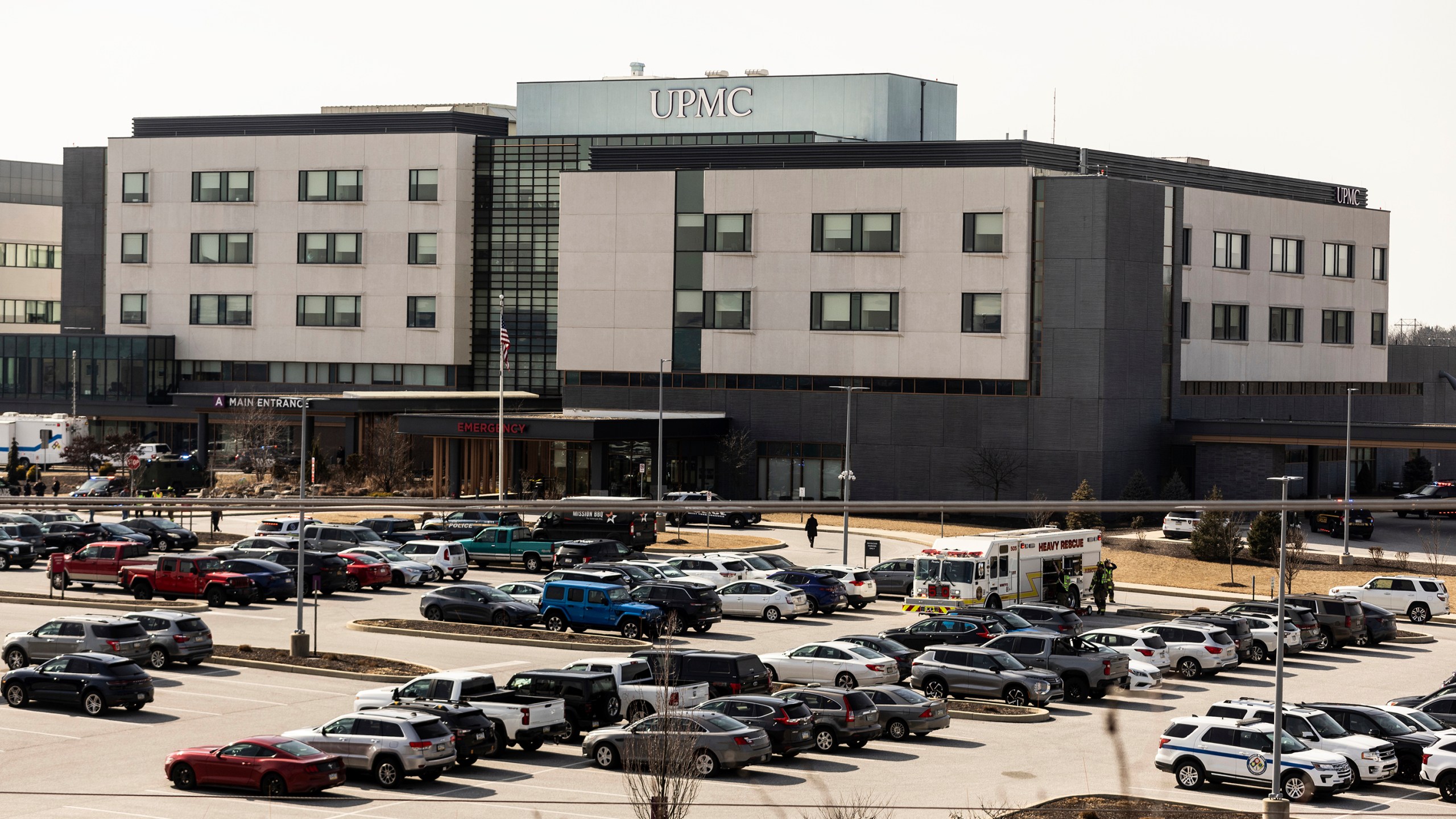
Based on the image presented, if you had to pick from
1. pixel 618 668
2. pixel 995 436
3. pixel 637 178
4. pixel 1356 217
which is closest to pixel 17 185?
pixel 637 178

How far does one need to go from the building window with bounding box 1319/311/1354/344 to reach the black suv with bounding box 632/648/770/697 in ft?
262

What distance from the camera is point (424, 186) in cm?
10875

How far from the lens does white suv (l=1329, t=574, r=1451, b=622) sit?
58.1 meters

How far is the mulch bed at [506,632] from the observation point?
155 feet

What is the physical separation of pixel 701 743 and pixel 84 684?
14.9 meters

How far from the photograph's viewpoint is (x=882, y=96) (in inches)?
4235

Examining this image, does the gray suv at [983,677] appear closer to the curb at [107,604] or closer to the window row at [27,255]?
the curb at [107,604]

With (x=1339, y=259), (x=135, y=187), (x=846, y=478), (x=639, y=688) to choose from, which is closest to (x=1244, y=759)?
(x=639, y=688)

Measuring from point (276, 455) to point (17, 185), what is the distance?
203ft

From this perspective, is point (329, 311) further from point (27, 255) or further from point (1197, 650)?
point (1197, 650)

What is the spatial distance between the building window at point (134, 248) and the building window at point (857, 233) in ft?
169

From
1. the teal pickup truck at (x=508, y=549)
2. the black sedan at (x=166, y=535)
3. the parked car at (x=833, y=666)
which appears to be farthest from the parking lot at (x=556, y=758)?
the black sedan at (x=166, y=535)

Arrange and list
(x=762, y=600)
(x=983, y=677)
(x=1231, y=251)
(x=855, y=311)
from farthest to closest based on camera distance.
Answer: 1. (x=1231, y=251)
2. (x=855, y=311)
3. (x=762, y=600)
4. (x=983, y=677)

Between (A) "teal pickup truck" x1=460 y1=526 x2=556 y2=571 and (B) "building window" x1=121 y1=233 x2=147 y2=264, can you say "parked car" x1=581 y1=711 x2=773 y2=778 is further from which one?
(B) "building window" x1=121 y1=233 x2=147 y2=264
